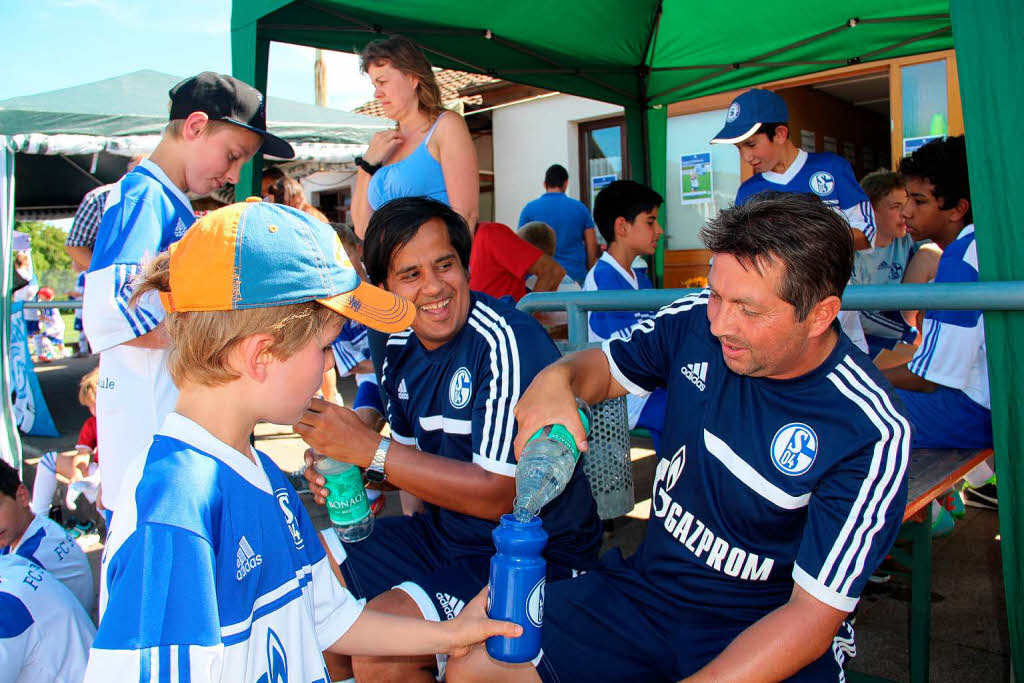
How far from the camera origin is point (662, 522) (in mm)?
1945

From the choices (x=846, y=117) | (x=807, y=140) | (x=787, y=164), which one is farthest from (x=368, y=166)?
(x=846, y=117)

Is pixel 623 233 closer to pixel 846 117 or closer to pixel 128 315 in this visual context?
pixel 128 315

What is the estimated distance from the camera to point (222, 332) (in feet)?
4.33

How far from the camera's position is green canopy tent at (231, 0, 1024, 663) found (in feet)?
6.31

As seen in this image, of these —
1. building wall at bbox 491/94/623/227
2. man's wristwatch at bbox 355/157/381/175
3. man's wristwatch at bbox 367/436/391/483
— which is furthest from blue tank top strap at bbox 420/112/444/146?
building wall at bbox 491/94/623/227

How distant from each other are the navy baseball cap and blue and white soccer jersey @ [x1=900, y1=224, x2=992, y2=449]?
5.47 feet

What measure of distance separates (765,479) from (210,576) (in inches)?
47.4

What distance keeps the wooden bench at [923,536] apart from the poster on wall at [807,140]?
7256 millimetres

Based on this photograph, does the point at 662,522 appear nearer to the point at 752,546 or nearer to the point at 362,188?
the point at 752,546

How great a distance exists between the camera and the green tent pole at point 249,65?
3656 mm

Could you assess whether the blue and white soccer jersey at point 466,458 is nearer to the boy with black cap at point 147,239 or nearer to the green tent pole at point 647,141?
the boy with black cap at point 147,239

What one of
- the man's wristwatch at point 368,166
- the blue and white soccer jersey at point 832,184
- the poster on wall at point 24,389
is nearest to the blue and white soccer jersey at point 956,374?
the blue and white soccer jersey at point 832,184

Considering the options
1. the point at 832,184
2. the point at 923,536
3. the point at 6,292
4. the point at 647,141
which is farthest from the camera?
the point at 647,141

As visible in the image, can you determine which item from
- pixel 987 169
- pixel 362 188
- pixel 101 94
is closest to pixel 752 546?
pixel 987 169
